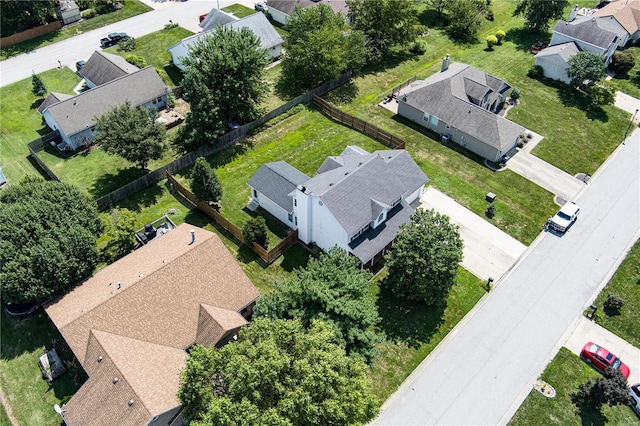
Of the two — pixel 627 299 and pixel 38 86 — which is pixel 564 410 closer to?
pixel 627 299

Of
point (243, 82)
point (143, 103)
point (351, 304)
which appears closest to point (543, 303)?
point (351, 304)

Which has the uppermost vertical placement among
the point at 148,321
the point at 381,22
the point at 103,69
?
the point at 381,22

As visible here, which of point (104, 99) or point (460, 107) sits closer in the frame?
point (460, 107)

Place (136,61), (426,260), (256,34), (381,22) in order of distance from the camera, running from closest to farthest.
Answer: (426,260) < (136,61) < (381,22) < (256,34)

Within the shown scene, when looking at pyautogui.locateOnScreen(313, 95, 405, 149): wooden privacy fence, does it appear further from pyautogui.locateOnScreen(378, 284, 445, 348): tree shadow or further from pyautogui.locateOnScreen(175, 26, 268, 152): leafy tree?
pyautogui.locateOnScreen(378, 284, 445, 348): tree shadow

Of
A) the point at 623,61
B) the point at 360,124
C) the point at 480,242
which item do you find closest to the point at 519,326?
the point at 480,242

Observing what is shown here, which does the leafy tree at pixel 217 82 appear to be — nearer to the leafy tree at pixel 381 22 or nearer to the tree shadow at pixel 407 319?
the leafy tree at pixel 381 22

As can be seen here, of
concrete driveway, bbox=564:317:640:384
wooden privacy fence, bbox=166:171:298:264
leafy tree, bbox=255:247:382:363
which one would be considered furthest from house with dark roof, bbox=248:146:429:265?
concrete driveway, bbox=564:317:640:384

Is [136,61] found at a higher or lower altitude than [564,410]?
higher

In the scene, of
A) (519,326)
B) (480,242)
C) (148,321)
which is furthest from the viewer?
(480,242)
